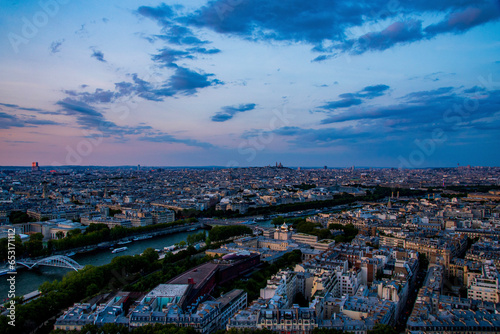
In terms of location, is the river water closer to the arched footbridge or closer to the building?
the arched footbridge

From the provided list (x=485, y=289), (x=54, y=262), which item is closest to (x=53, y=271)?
(x=54, y=262)

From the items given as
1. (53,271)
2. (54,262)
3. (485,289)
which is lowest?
(53,271)

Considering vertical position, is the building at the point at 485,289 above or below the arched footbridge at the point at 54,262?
above

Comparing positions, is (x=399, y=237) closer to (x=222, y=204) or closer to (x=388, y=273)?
(x=388, y=273)

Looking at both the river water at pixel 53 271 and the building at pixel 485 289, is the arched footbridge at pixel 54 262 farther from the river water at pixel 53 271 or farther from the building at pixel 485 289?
the building at pixel 485 289

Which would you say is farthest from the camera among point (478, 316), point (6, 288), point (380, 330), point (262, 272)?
point (262, 272)

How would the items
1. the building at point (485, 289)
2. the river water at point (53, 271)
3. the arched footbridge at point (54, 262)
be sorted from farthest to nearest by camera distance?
the arched footbridge at point (54, 262) < the river water at point (53, 271) < the building at point (485, 289)

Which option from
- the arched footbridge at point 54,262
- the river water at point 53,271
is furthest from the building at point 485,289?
the arched footbridge at point 54,262

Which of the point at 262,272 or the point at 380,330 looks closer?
the point at 380,330

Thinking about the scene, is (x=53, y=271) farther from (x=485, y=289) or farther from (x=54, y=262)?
(x=485, y=289)

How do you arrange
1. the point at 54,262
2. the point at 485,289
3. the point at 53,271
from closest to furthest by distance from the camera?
the point at 485,289
the point at 53,271
the point at 54,262

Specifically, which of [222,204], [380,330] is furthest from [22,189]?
[380,330]
